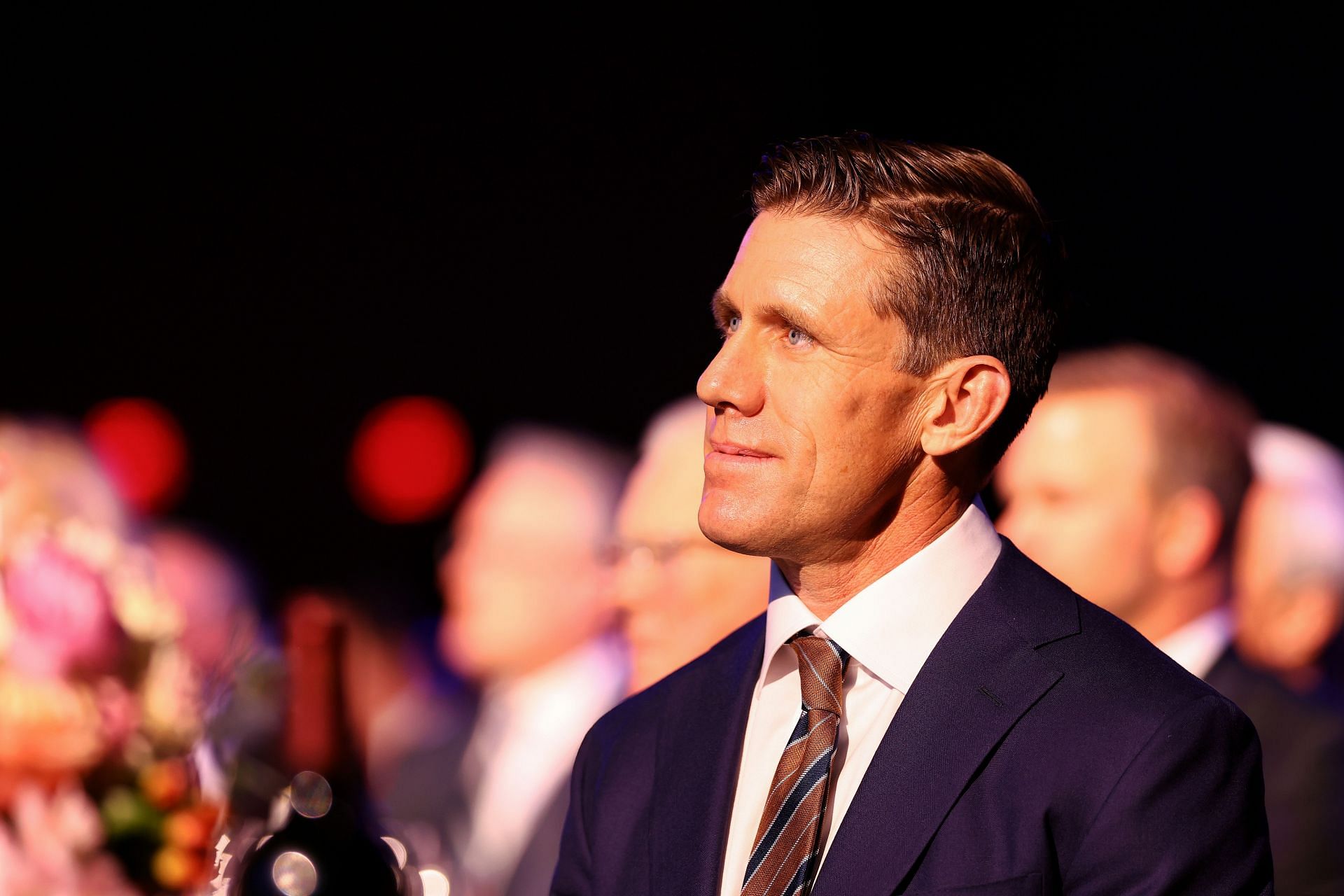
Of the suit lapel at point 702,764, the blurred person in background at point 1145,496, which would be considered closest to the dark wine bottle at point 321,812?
the suit lapel at point 702,764

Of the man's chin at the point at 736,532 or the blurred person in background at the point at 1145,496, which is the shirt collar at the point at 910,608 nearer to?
the man's chin at the point at 736,532

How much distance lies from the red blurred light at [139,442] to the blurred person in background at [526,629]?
92 centimetres

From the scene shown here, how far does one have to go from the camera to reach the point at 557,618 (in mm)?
3566

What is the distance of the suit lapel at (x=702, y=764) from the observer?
1.39m

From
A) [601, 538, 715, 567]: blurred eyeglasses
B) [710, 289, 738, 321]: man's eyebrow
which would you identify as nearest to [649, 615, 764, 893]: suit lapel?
[710, 289, 738, 321]: man's eyebrow

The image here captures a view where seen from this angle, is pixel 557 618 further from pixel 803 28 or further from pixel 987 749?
pixel 987 749

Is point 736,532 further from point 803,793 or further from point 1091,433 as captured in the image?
point 1091,433

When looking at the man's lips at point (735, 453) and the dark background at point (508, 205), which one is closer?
the man's lips at point (735, 453)

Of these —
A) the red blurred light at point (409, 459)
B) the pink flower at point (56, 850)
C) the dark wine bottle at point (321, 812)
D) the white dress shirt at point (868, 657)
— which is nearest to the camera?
the dark wine bottle at point (321, 812)

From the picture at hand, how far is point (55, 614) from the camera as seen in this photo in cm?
271

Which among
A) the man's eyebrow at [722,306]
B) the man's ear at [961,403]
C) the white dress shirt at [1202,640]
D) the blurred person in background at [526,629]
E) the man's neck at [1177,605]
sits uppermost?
the man's eyebrow at [722,306]

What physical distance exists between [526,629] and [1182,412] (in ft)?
5.79

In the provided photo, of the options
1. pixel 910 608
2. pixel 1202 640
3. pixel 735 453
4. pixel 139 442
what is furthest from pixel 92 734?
pixel 1202 640

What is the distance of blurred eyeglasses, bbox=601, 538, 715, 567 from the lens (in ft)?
9.90
